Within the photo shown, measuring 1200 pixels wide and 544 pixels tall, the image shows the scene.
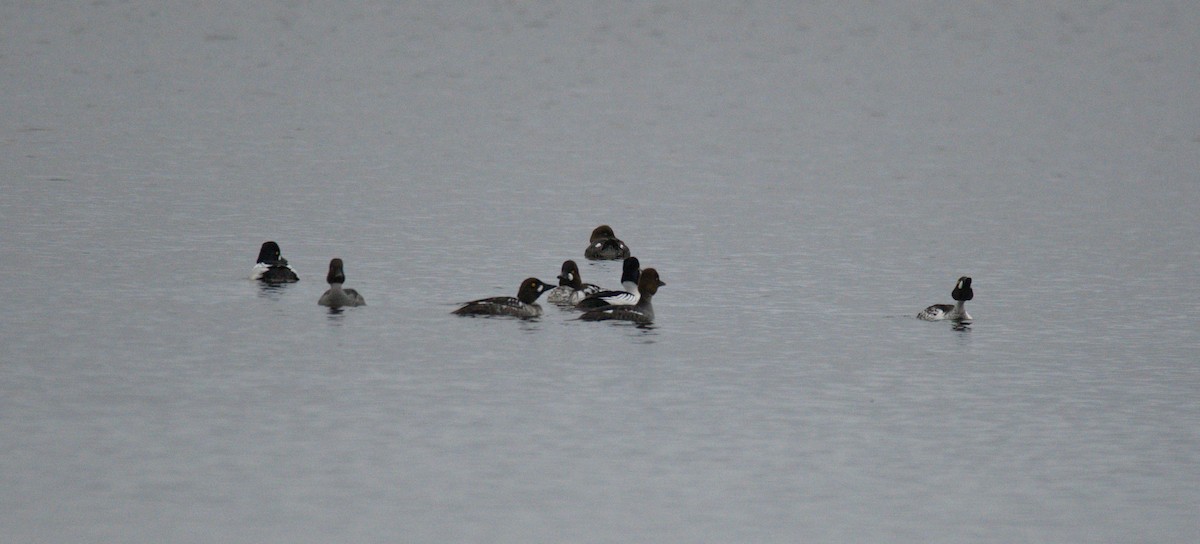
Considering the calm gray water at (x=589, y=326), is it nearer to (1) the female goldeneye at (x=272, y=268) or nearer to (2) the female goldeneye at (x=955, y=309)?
(2) the female goldeneye at (x=955, y=309)

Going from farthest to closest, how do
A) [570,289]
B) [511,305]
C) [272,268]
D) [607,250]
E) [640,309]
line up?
[607,250] → [272,268] → [570,289] → [640,309] → [511,305]

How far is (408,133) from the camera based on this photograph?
48844mm

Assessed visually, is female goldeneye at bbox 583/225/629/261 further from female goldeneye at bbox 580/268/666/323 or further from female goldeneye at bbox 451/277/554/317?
female goldeneye at bbox 451/277/554/317

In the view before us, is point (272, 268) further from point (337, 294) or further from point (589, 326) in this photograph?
point (589, 326)

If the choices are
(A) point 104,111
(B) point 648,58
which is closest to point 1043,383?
(A) point 104,111

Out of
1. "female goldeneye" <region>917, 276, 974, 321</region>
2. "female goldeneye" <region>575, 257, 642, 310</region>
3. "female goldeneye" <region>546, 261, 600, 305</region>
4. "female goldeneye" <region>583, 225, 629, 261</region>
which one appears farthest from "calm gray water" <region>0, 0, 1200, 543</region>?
"female goldeneye" <region>546, 261, 600, 305</region>

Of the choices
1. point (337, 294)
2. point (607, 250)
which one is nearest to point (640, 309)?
point (337, 294)

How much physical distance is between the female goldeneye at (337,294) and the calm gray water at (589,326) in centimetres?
25

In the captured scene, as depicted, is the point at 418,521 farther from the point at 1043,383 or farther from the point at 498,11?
the point at 498,11

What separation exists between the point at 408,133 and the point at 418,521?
3581 centimetres

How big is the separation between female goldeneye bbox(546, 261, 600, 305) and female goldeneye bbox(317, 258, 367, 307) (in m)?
2.80

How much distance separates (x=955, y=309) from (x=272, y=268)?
8.73 m

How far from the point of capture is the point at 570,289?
24.0 meters

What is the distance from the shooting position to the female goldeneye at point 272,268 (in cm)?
2420
